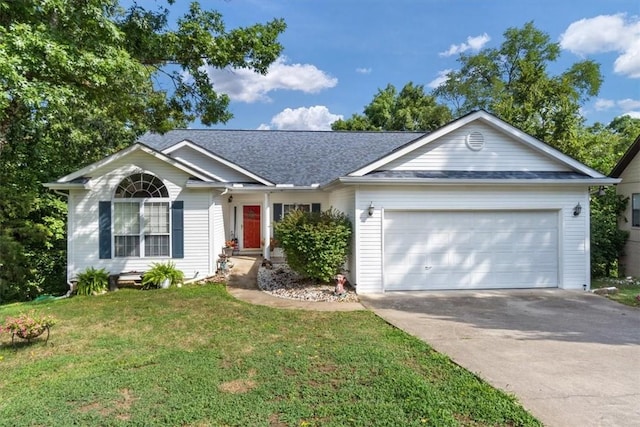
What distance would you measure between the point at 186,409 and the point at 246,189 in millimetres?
9911

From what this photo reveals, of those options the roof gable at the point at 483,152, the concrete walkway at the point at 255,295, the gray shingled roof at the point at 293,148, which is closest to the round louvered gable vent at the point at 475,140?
the roof gable at the point at 483,152

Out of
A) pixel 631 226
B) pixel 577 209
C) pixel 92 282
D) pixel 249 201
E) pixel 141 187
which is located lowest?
pixel 92 282

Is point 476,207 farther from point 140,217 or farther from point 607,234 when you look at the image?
point 140,217

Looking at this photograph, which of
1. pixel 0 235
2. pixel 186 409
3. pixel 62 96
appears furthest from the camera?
pixel 0 235

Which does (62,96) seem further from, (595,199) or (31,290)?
(595,199)

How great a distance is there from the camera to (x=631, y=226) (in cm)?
1331

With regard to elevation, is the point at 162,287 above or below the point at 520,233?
below

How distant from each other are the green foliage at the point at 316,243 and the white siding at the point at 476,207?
563mm

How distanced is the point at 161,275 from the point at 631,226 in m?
16.5

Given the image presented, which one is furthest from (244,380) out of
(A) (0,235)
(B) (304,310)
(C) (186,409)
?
(A) (0,235)

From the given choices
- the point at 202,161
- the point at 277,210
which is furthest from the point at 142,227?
the point at 277,210

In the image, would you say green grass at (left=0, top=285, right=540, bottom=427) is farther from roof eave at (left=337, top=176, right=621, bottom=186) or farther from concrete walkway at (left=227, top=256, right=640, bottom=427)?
roof eave at (left=337, top=176, right=621, bottom=186)

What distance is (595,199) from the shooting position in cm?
1448

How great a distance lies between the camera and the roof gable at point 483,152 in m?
10.0
